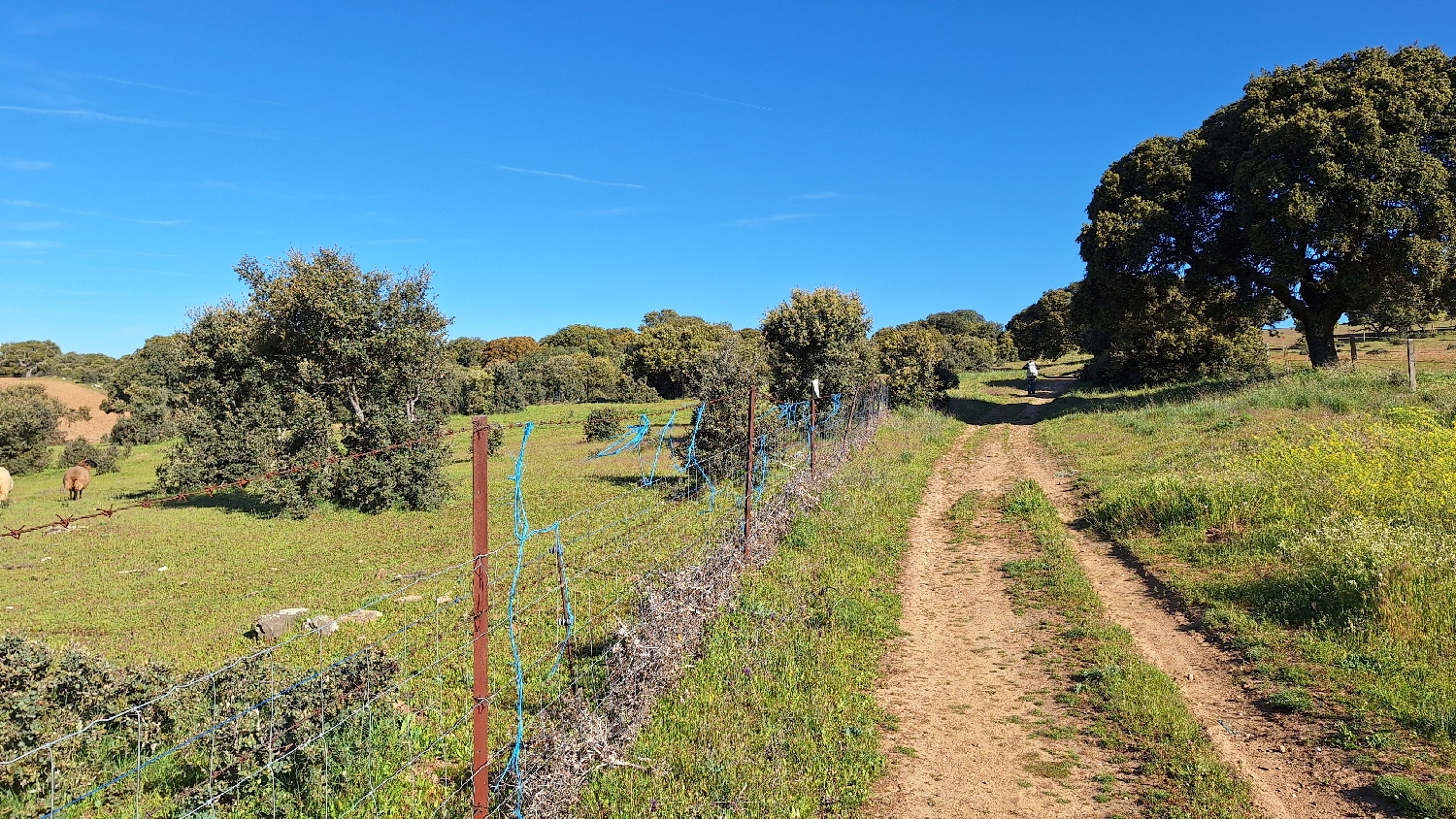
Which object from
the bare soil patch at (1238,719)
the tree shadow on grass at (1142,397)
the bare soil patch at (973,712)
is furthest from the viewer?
the tree shadow on grass at (1142,397)

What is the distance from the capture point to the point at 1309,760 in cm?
489

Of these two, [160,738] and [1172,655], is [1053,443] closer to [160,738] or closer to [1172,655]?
[1172,655]

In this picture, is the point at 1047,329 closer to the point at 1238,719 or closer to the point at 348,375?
the point at 348,375

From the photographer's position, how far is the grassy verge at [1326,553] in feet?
17.6


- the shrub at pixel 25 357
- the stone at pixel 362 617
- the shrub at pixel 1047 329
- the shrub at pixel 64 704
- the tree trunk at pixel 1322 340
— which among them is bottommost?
the stone at pixel 362 617

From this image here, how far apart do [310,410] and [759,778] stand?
18.8 meters

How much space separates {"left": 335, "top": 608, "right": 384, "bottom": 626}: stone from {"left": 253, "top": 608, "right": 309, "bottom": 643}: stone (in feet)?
2.16

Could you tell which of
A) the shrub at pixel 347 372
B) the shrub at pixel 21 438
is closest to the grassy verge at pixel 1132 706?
the shrub at pixel 347 372

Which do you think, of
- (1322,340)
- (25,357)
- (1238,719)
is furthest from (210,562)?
(25,357)

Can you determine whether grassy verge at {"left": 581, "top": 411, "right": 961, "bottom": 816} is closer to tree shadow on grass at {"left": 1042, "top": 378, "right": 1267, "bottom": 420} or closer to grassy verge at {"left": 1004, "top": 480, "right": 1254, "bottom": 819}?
grassy verge at {"left": 1004, "top": 480, "right": 1254, "bottom": 819}

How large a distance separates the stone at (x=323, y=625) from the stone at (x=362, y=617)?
25cm

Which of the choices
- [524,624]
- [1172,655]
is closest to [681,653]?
[524,624]

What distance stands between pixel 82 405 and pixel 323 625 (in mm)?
72342

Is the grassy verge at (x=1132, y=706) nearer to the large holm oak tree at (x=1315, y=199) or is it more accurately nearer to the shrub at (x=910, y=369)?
the large holm oak tree at (x=1315, y=199)
